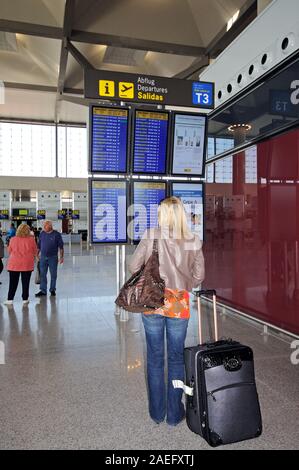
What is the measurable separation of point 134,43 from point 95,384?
51.2 ft

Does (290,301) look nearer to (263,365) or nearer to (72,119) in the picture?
(263,365)

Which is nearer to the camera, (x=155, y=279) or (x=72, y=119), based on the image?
(x=155, y=279)

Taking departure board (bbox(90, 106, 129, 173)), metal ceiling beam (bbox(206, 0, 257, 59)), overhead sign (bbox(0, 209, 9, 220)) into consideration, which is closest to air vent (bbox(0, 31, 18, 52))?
metal ceiling beam (bbox(206, 0, 257, 59))

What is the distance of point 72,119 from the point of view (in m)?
29.5

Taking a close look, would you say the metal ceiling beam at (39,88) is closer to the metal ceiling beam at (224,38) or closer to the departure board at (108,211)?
the metal ceiling beam at (224,38)

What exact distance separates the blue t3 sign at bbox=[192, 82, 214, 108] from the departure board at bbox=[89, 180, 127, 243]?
60.4 inches

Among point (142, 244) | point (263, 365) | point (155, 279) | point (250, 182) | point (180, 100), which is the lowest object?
point (263, 365)

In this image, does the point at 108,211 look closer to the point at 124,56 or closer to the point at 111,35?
the point at 111,35

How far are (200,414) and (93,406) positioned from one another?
106cm

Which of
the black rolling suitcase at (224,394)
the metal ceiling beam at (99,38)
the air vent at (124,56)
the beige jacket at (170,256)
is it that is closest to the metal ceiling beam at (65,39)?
the metal ceiling beam at (99,38)

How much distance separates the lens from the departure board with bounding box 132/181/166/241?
209 inches

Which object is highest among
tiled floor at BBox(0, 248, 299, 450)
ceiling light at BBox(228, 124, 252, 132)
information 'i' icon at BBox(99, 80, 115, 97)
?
information 'i' icon at BBox(99, 80, 115, 97)

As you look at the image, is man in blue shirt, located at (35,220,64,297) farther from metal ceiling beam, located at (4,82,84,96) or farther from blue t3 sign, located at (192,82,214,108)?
metal ceiling beam, located at (4,82,84,96)
